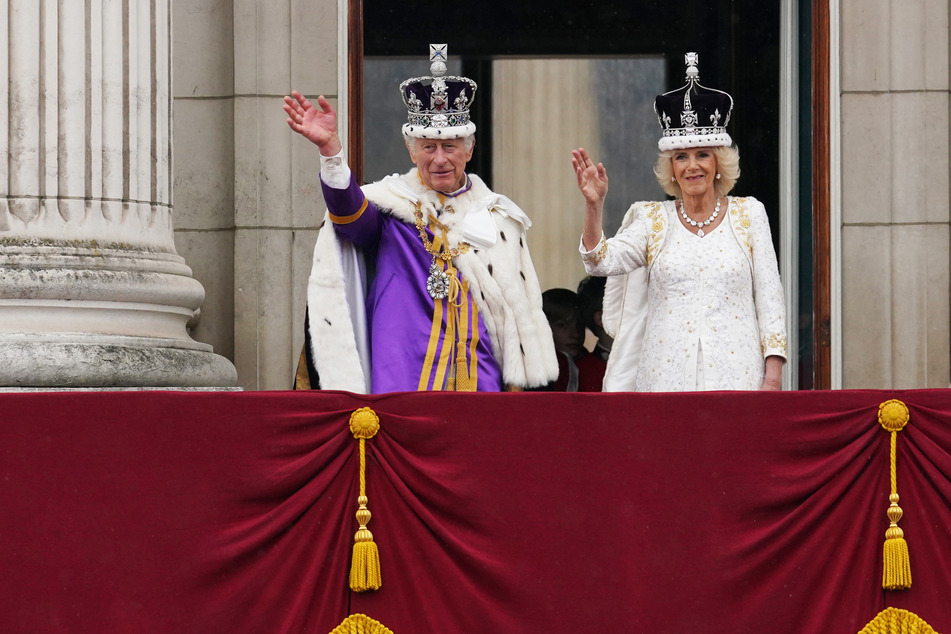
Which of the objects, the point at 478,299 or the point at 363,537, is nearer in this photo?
the point at 363,537

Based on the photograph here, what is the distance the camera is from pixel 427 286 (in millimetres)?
5793

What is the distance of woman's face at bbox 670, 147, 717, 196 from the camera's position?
18.8ft

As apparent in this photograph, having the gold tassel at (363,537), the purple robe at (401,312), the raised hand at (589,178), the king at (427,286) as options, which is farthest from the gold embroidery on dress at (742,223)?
the gold tassel at (363,537)

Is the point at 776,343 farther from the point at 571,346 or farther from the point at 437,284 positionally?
the point at 571,346

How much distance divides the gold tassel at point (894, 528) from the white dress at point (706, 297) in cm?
89

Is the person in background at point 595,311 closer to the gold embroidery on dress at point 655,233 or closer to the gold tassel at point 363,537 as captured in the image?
the gold embroidery on dress at point 655,233

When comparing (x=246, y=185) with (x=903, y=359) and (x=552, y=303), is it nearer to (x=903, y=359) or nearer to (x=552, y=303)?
(x=552, y=303)

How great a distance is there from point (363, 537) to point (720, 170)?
2.13 m

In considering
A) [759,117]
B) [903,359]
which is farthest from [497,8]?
[903,359]

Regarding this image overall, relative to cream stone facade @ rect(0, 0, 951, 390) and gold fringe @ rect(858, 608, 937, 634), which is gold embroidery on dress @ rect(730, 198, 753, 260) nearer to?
gold fringe @ rect(858, 608, 937, 634)

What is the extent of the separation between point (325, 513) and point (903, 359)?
4.04 metres

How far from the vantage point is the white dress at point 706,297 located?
560 cm

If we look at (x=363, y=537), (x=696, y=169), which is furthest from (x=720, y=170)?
(x=363, y=537)

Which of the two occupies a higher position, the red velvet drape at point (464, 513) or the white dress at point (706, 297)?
the white dress at point (706, 297)
